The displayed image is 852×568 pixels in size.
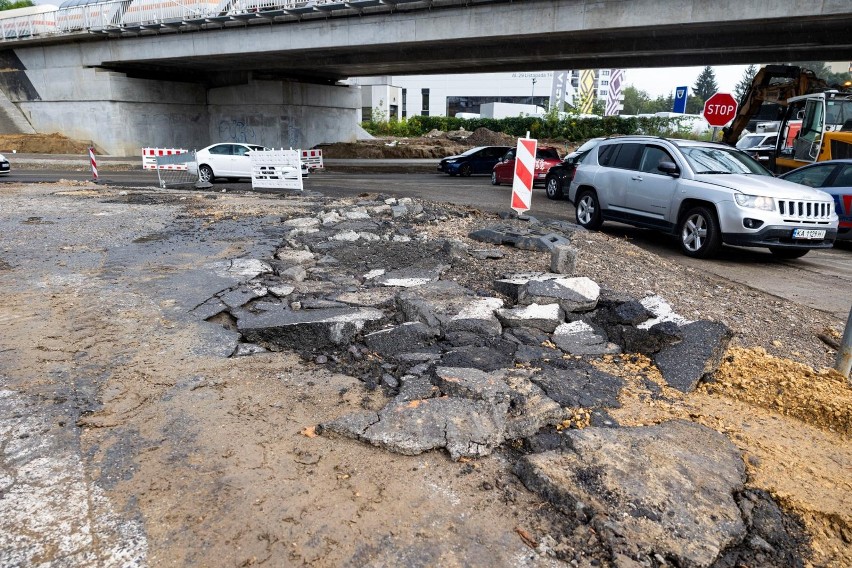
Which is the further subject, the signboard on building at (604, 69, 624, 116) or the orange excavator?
the signboard on building at (604, 69, 624, 116)

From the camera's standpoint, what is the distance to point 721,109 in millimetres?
18172

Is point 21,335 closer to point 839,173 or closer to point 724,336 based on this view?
point 724,336

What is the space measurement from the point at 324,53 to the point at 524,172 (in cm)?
2102

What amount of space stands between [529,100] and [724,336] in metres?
91.8

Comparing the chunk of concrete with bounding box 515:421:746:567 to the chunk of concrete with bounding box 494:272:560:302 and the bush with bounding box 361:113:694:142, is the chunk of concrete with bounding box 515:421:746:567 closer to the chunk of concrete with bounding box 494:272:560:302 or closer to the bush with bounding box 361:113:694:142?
the chunk of concrete with bounding box 494:272:560:302

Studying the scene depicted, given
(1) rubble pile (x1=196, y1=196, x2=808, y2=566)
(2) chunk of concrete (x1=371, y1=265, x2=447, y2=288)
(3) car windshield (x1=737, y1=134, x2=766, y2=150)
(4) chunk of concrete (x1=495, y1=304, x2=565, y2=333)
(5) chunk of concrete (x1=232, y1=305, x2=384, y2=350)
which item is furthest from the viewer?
(3) car windshield (x1=737, y1=134, x2=766, y2=150)

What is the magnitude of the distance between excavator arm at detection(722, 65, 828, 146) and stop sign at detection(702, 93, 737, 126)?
105 centimetres

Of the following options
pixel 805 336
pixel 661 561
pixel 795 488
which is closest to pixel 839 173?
pixel 805 336

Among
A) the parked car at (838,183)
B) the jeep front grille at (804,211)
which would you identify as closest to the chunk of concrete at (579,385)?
the jeep front grille at (804,211)

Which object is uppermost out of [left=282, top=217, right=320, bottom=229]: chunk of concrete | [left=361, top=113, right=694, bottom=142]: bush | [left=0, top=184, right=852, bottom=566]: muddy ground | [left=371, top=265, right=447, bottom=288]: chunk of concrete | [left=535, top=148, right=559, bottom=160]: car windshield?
[left=361, top=113, right=694, bottom=142]: bush

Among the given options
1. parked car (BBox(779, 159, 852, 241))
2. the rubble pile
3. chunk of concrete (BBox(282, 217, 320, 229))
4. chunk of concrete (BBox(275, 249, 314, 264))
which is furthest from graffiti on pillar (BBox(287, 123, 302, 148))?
the rubble pile

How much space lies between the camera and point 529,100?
90000mm

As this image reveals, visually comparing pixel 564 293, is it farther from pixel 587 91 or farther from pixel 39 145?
pixel 587 91

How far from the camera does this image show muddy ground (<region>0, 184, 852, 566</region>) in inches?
98.5
